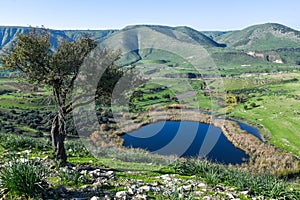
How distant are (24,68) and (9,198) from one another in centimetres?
732

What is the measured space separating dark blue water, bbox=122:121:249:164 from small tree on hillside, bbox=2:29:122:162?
3199 centimetres

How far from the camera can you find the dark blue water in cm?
5169

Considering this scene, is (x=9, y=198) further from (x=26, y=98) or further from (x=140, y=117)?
(x=26, y=98)

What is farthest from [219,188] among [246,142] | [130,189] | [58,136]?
[246,142]

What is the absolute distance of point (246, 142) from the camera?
207 ft

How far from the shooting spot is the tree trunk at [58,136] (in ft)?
51.1

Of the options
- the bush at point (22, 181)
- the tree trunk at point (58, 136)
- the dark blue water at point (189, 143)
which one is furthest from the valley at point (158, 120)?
the dark blue water at point (189, 143)

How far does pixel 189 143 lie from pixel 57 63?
46.7m

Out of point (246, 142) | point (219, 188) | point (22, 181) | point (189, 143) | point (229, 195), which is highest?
point (22, 181)

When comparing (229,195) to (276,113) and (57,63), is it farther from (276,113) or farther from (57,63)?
(276,113)

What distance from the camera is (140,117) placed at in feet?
253

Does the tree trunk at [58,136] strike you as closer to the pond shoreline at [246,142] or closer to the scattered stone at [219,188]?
the scattered stone at [219,188]

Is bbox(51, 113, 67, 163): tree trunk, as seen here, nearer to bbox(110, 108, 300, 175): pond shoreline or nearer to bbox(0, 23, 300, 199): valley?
bbox(0, 23, 300, 199): valley

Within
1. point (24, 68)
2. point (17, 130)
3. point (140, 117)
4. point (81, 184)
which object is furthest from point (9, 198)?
point (140, 117)
